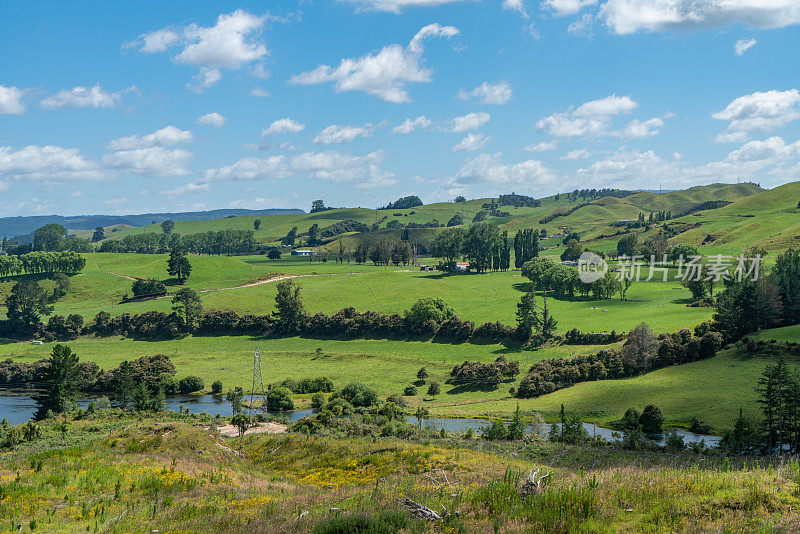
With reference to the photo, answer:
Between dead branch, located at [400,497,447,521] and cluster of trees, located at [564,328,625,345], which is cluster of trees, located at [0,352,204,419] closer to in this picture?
cluster of trees, located at [564,328,625,345]

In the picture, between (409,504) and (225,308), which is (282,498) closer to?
(409,504)

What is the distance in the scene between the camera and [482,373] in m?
99.8

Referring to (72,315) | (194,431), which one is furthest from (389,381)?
(72,315)

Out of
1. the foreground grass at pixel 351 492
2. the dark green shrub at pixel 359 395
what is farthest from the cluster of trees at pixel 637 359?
the foreground grass at pixel 351 492

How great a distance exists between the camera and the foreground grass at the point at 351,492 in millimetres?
19156

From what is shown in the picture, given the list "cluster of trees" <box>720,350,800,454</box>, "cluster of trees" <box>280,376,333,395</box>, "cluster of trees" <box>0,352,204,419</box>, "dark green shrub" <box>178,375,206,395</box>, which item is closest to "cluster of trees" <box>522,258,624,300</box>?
"cluster of trees" <box>280,376,333,395</box>

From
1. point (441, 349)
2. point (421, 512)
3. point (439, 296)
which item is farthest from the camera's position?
point (439, 296)

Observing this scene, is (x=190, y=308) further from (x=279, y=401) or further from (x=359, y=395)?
(x=359, y=395)

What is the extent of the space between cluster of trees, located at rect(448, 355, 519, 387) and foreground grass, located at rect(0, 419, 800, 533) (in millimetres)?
52651

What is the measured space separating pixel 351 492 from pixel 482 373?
74.4 meters

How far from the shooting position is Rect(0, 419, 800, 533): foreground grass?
19.2 meters

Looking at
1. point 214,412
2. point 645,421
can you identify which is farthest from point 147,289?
point 645,421

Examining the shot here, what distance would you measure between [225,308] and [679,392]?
121 m

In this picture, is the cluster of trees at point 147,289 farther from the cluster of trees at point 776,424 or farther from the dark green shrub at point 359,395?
the cluster of trees at point 776,424
